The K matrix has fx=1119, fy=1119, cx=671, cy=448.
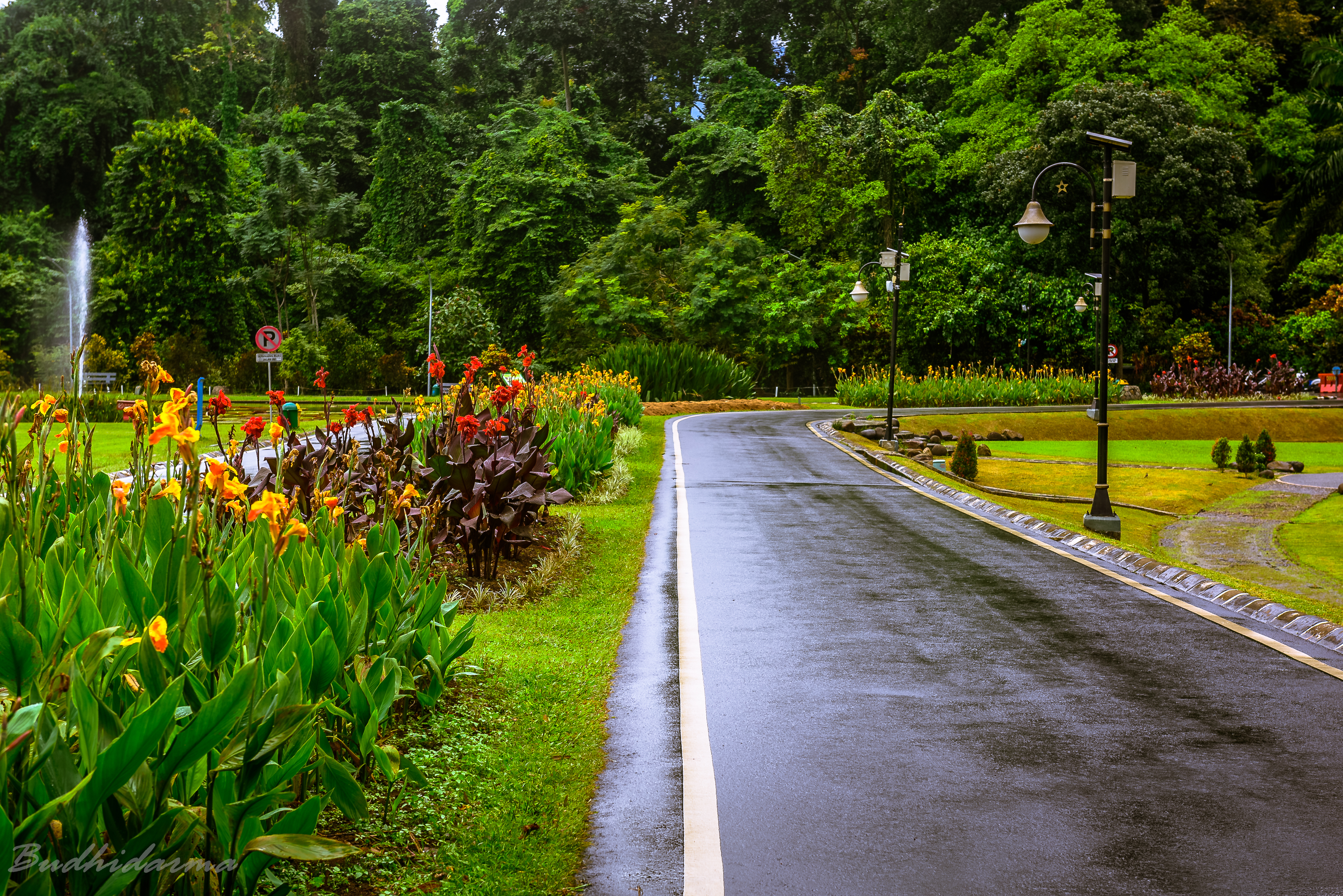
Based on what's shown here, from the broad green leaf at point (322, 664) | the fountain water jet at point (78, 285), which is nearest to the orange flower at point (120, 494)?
the broad green leaf at point (322, 664)

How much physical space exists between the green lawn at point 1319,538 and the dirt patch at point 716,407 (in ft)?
68.3

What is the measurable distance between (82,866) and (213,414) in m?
3.76

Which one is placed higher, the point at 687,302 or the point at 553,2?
the point at 553,2

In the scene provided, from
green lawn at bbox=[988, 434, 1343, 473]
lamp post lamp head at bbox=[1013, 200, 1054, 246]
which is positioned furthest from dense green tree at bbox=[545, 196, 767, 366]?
lamp post lamp head at bbox=[1013, 200, 1054, 246]

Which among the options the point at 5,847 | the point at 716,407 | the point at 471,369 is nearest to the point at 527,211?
the point at 716,407

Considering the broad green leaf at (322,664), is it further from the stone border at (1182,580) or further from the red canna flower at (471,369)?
the stone border at (1182,580)

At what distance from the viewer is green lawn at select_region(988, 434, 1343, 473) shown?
27078 mm

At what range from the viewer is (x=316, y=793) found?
436 centimetres

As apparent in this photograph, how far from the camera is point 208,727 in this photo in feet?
10.2

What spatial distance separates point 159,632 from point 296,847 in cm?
74

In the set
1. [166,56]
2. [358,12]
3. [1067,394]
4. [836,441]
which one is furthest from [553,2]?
[836,441]

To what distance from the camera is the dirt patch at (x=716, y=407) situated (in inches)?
1481

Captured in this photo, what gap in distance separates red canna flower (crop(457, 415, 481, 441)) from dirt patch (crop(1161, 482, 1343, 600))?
895cm

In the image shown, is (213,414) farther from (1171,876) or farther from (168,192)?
(168,192)
